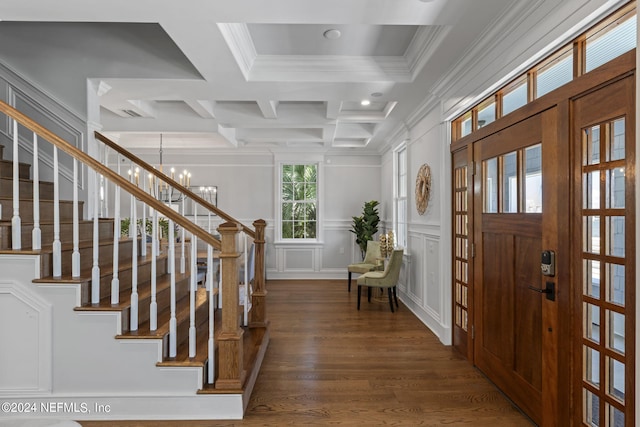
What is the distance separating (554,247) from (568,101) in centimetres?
80

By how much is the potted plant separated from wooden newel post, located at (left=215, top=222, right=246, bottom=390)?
15.1 feet

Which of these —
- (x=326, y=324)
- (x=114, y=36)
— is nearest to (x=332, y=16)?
(x=114, y=36)

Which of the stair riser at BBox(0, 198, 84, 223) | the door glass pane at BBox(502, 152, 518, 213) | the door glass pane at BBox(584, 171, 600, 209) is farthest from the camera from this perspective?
the stair riser at BBox(0, 198, 84, 223)

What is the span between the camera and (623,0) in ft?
5.03

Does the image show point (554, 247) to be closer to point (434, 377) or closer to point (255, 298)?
point (434, 377)

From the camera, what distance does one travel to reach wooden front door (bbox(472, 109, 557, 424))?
7.11 ft

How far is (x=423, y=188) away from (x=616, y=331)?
2.64 meters

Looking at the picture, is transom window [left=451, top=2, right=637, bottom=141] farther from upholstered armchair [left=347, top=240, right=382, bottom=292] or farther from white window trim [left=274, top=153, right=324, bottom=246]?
white window trim [left=274, top=153, right=324, bottom=246]

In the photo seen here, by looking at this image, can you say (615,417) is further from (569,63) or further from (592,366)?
(569,63)

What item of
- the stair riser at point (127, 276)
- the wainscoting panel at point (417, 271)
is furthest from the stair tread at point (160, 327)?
the wainscoting panel at point (417, 271)

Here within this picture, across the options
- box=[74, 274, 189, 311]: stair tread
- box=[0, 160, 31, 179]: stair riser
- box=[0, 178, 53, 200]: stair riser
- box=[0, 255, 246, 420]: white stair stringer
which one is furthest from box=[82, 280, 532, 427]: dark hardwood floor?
box=[0, 160, 31, 179]: stair riser

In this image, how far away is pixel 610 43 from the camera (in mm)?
1628

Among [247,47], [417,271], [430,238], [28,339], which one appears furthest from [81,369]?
[417,271]

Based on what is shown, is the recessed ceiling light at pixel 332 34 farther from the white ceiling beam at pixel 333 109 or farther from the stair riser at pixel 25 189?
the stair riser at pixel 25 189
